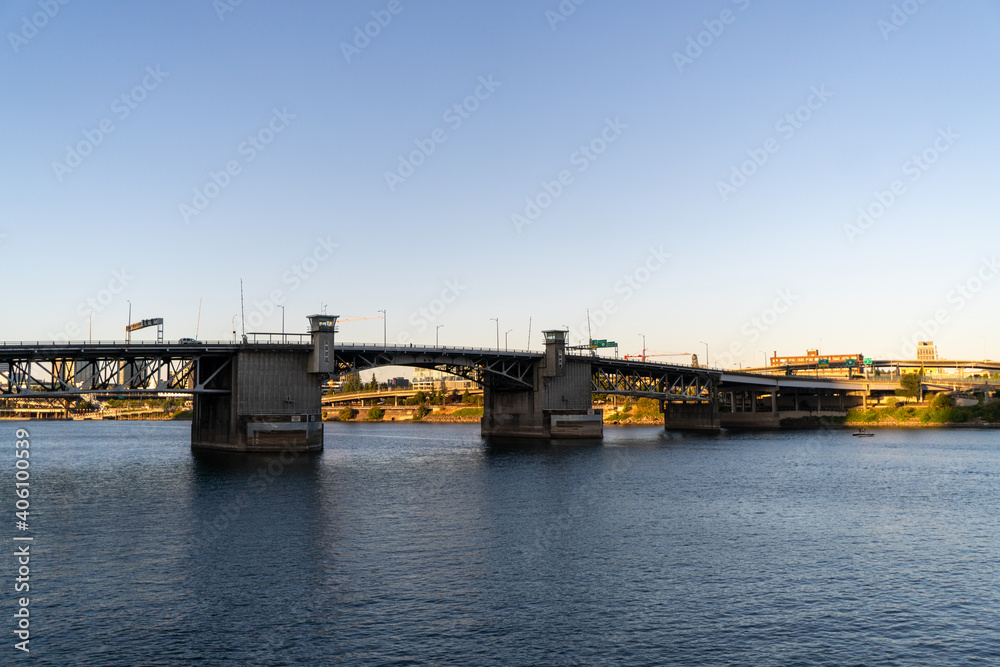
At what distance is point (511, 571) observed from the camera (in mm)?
37656

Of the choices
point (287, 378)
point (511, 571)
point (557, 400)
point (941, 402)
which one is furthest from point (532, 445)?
point (941, 402)

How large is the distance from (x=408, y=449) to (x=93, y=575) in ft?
302

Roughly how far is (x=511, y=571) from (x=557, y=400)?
99.1m

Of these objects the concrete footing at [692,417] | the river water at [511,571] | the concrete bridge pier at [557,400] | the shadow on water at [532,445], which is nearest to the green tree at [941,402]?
the concrete footing at [692,417]

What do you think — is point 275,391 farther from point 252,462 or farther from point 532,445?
point 532,445

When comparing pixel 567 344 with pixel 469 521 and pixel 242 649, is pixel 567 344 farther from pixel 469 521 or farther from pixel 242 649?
pixel 242 649

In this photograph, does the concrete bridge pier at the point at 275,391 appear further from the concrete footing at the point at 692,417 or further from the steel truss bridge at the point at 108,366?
the concrete footing at the point at 692,417

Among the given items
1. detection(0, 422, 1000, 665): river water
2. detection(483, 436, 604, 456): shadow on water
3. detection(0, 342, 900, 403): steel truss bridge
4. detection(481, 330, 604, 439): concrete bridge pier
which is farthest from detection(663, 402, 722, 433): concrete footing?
detection(0, 422, 1000, 665): river water

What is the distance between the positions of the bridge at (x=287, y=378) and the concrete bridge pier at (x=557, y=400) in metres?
0.18

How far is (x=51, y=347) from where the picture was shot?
291 feet

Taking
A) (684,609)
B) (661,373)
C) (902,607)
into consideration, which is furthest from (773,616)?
(661,373)

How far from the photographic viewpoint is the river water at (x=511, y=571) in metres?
27.5

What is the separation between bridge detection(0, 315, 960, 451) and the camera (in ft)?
310

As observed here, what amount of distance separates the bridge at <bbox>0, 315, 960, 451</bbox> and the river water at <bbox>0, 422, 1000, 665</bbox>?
2303 cm
